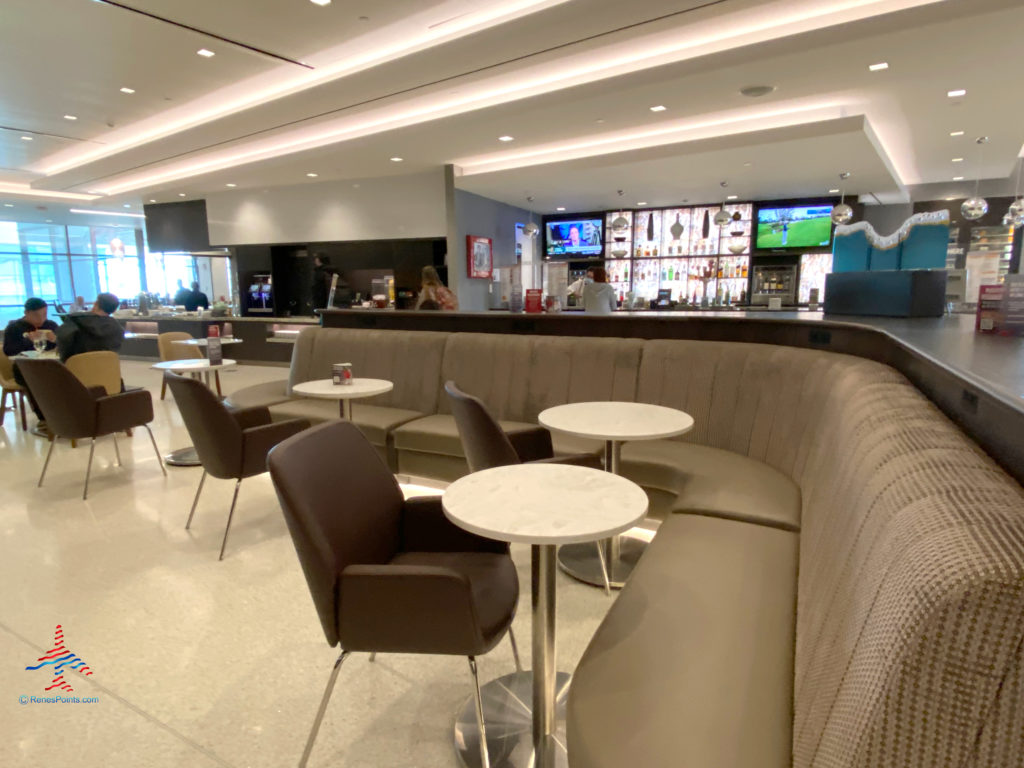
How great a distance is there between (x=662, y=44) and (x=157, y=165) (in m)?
7.49

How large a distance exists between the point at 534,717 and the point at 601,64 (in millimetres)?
4768

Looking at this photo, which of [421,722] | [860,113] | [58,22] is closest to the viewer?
[421,722]

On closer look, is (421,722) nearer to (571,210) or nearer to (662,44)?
(662,44)

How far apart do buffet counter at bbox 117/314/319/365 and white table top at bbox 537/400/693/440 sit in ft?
22.0

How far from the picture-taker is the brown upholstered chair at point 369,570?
1.51m

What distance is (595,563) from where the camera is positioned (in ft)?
9.61

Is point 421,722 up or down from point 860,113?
down

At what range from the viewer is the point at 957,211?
9.59m

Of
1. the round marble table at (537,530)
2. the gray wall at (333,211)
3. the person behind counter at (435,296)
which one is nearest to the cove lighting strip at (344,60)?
the person behind counter at (435,296)

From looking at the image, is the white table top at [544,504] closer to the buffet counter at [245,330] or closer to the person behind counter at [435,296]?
the person behind counter at [435,296]

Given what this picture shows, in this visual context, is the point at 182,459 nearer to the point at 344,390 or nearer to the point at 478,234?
the point at 344,390

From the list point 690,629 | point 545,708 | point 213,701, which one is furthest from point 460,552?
point 213,701

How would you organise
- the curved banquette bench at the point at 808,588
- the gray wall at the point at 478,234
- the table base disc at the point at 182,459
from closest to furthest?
the curved banquette bench at the point at 808,588 < the table base disc at the point at 182,459 < the gray wall at the point at 478,234

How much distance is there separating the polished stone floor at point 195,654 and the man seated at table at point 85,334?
2.04 meters
